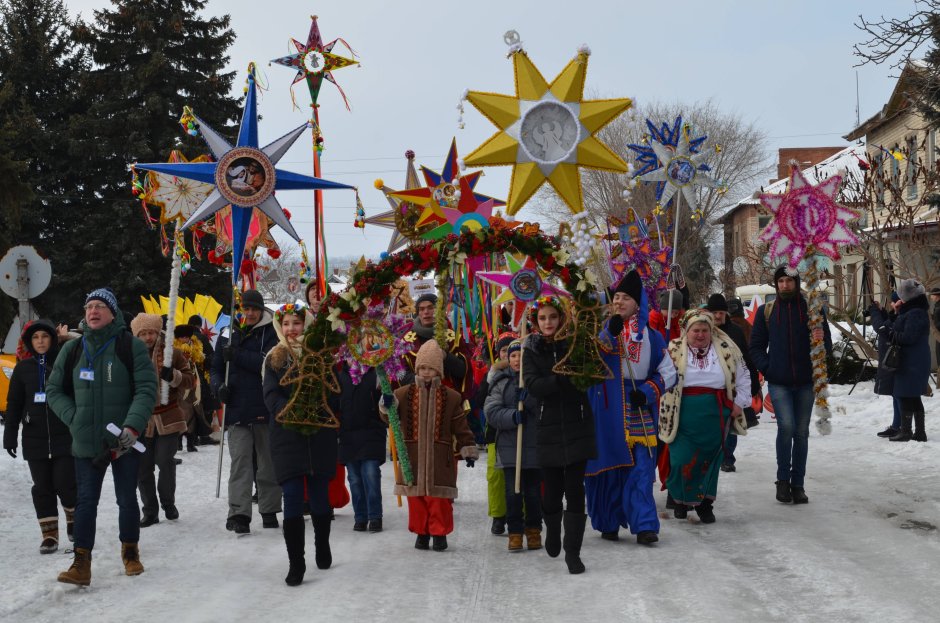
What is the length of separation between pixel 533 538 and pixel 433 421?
1208mm

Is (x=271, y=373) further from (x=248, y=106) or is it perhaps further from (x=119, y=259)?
(x=119, y=259)

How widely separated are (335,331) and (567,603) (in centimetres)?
267

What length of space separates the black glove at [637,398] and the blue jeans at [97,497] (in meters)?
3.71

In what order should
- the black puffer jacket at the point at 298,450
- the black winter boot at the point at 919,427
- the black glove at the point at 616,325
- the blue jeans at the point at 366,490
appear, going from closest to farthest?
the black puffer jacket at the point at 298,450 < the black glove at the point at 616,325 < the blue jeans at the point at 366,490 < the black winter boot at the point at 919,427

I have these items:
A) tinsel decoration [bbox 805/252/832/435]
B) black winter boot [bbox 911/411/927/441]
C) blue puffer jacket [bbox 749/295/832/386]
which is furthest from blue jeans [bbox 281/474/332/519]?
black winter boot [bbox 911/411/927/441]

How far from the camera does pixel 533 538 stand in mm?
8328

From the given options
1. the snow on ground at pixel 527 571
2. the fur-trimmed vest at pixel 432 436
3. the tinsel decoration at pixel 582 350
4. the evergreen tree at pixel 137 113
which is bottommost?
the snow on ground at pixel 527 571

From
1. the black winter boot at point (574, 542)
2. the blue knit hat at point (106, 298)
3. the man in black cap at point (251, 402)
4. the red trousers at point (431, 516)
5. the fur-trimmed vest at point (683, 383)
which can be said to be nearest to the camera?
the black winter boot at point (574, 542)

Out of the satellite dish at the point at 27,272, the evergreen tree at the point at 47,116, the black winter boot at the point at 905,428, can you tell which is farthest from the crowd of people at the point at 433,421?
the evergreen tree at the point at 47,116

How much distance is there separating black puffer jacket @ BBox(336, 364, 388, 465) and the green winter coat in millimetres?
2299

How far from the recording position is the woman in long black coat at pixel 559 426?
7.39 meters

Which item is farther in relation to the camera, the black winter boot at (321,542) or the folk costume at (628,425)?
the folk costume at (628,425)

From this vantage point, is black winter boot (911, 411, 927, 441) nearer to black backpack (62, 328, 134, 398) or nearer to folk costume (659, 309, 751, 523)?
folk costume (659, 309, 751, 523)

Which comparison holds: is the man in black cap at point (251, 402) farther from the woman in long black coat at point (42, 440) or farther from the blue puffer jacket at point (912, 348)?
the blue puffer jacket at point (912, 348)
